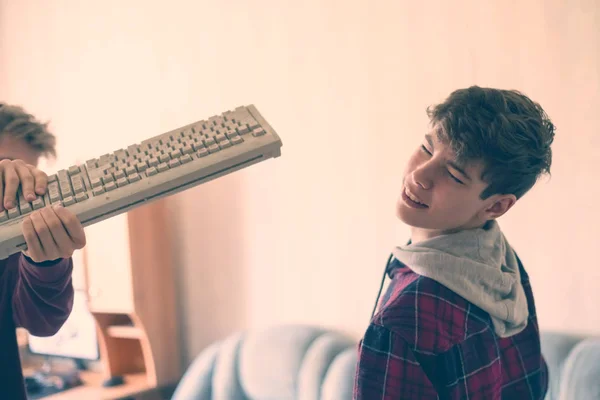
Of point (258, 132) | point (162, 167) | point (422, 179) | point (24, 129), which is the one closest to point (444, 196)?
point (422, 179)

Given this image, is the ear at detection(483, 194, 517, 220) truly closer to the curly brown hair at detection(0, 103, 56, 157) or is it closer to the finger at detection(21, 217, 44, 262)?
the finger at detection(21, 217, 44, 262)

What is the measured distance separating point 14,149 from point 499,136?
2.78 ft

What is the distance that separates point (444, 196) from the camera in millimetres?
839

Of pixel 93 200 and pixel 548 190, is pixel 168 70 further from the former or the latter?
pixel 93 200

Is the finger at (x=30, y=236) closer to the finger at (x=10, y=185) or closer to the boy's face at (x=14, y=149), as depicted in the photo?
the finger at (x=10, y=185)

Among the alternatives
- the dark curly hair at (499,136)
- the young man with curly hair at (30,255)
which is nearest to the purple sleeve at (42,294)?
the young man with curly hair at (30,255)

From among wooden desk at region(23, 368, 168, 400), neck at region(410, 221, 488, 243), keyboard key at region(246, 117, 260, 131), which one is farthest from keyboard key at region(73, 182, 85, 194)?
wooden desk at region(23, 368, 168, 400)

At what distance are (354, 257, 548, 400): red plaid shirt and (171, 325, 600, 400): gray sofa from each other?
67 cm

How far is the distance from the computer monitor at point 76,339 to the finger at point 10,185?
1.55 m

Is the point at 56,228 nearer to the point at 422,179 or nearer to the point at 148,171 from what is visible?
the point at 148,171

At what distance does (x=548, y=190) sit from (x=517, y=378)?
2.36ft

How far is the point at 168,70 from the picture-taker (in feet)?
7.48

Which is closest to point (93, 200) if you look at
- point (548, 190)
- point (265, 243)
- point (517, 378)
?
point (517, 378)

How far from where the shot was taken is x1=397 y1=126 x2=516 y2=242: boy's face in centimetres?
84
